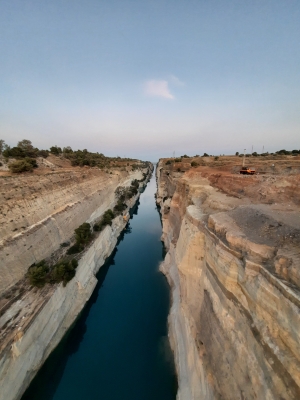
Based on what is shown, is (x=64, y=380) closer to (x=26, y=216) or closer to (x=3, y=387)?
(x=3, y=387)

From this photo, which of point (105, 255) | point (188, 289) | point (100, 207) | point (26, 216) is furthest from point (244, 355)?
point (100, 207)

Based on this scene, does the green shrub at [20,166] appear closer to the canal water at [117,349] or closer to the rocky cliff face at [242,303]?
the canal water at [117,349]

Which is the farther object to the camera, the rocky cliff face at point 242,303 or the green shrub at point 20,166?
the green shrub at point 20,166

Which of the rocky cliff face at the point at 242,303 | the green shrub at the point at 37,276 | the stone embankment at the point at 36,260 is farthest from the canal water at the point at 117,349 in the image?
the green shrub at the point at 37,276

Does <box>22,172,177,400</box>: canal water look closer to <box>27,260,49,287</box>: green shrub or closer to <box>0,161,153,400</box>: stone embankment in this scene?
<box>0,161,153,400</box>: stone embankment

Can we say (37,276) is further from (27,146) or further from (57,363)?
(27,146)

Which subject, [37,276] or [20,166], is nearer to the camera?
[37,276]

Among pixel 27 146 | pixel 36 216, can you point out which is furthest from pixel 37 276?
pixel 27 146
